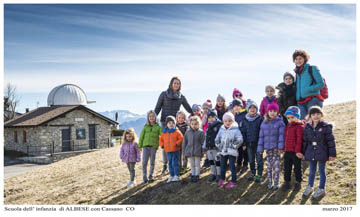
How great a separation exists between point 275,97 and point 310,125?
1.30 metres

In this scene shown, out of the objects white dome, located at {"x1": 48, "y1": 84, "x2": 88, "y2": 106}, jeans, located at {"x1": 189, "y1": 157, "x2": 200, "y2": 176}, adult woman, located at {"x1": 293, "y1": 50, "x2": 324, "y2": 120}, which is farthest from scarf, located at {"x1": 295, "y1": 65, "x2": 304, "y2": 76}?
white dome, located at {"x1": 48, "y1": 84, "x2": 88, "y2": 106}

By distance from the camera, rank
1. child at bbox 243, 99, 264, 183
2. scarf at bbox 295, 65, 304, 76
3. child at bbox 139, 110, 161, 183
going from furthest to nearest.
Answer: child at bbox 139, 110, 161, 183, scarf at bbox 295, 65, 304, 76, child at bbox 243, 99, 264, 183

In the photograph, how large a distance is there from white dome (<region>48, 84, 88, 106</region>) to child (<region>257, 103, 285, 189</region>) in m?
25.7

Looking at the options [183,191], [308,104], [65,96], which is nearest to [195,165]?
[183,191]

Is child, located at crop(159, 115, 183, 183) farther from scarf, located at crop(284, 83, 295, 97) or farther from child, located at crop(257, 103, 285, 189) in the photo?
scarf, located at crop(284, 83, 295, 97)

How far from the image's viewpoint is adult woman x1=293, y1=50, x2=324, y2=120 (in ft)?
18.8

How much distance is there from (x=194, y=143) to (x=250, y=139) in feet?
3.93

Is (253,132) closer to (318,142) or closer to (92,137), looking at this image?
(318,142)

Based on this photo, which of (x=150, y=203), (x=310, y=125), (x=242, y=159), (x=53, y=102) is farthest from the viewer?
(x=53, y=102)

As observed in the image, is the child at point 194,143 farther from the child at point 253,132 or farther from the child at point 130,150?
the child at point 130,150

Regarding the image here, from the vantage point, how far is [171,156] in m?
6.57

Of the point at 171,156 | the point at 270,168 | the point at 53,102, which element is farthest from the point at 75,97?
the point at 270,168

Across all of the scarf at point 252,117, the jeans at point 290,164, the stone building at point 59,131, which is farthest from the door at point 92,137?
the jeans at point 290,164
